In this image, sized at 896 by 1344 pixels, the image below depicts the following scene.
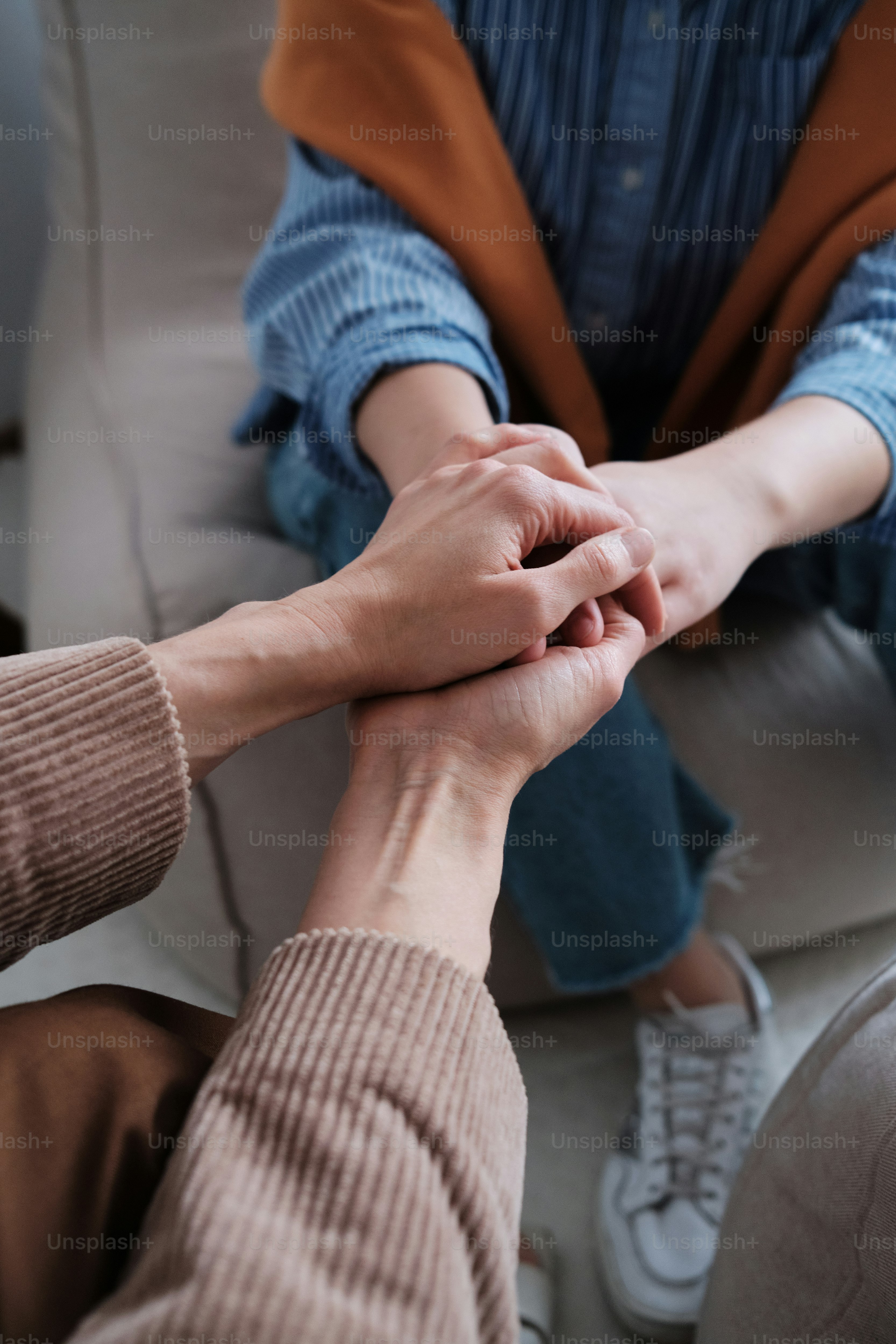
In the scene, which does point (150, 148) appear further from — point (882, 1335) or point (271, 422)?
point (882, 1335)

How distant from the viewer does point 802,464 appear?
741 millimetres

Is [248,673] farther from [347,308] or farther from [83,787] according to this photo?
[347,308]

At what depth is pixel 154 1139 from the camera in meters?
0.42

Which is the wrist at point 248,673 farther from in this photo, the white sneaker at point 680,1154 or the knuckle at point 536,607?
the white sneaker at point 680,1154

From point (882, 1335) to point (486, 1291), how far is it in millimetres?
315

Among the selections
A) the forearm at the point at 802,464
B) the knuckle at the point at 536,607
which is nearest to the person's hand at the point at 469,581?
the knuckle at the point at 536,607

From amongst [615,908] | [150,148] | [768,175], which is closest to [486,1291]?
[615,908]

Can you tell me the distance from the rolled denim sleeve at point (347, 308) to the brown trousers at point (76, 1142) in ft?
1.71

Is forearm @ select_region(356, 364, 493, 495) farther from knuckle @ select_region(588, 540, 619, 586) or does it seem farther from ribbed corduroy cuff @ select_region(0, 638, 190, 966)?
ribbed corduroy cuff @ select_region(0, 638, 190, 966)

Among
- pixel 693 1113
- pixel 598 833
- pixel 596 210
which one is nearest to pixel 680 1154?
pixel 693 1113

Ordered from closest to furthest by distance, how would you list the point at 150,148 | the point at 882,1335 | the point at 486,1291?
the point at 486,1291 → the point at 882,1335 → the point at 150,148

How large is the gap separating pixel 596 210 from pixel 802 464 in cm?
33

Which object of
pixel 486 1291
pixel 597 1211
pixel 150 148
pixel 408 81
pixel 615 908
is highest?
pixel 408 81

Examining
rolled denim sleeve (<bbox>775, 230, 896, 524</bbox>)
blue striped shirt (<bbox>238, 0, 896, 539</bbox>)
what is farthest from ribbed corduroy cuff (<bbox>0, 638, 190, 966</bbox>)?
rolled denim sleeve (<bbox>775, 230, 896, 524</bbox>)
